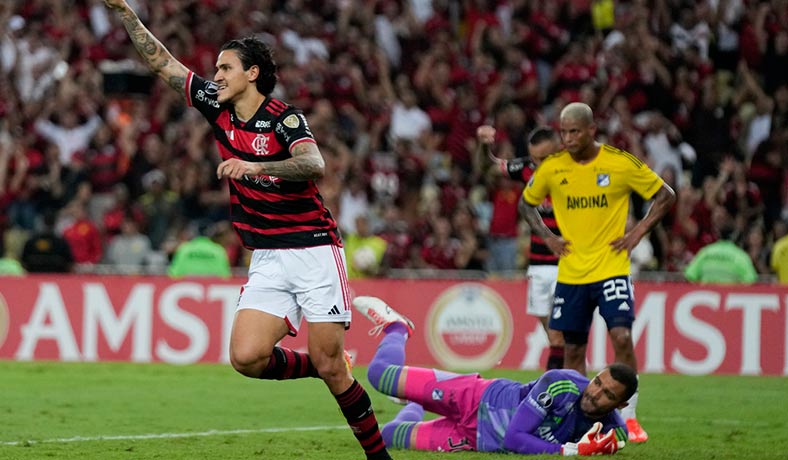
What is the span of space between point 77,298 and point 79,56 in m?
6.96

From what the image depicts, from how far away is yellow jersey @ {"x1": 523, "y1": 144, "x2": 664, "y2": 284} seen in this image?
424 inches

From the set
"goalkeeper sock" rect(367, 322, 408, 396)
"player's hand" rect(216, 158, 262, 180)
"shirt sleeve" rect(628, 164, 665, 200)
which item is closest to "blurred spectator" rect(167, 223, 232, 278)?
"goalkeeper sock" rect(367, 322, 408, 396)

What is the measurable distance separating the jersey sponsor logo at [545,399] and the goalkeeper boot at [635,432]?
5.66ft

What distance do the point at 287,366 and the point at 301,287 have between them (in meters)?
0.70

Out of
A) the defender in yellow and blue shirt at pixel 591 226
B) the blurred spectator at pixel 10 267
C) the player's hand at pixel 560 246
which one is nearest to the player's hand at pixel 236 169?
the defender in yellow and blue shirt at pixel 591 226

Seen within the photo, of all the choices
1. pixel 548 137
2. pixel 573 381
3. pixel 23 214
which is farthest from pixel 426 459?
pixel 23 214

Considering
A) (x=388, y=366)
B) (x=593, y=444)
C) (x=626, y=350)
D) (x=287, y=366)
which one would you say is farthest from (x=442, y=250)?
(x=287, y=366)

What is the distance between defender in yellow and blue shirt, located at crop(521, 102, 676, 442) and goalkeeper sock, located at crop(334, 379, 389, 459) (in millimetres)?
2898

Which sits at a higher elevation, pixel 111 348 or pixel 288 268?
pixel 288 268

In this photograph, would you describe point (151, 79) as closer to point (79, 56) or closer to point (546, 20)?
point (79, 56)

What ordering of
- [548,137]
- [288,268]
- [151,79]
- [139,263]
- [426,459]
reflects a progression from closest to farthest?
[288,268], [426,459], [548,137], [139,263], [151,79]

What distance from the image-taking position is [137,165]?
2173 centimetres

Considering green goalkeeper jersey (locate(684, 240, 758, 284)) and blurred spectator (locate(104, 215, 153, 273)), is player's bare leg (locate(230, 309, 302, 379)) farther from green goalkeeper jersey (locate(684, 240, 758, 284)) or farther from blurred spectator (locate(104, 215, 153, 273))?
blurred spectator (locate(104, 215, 153, 273))

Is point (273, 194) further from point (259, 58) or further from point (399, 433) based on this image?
point (399, 433)
